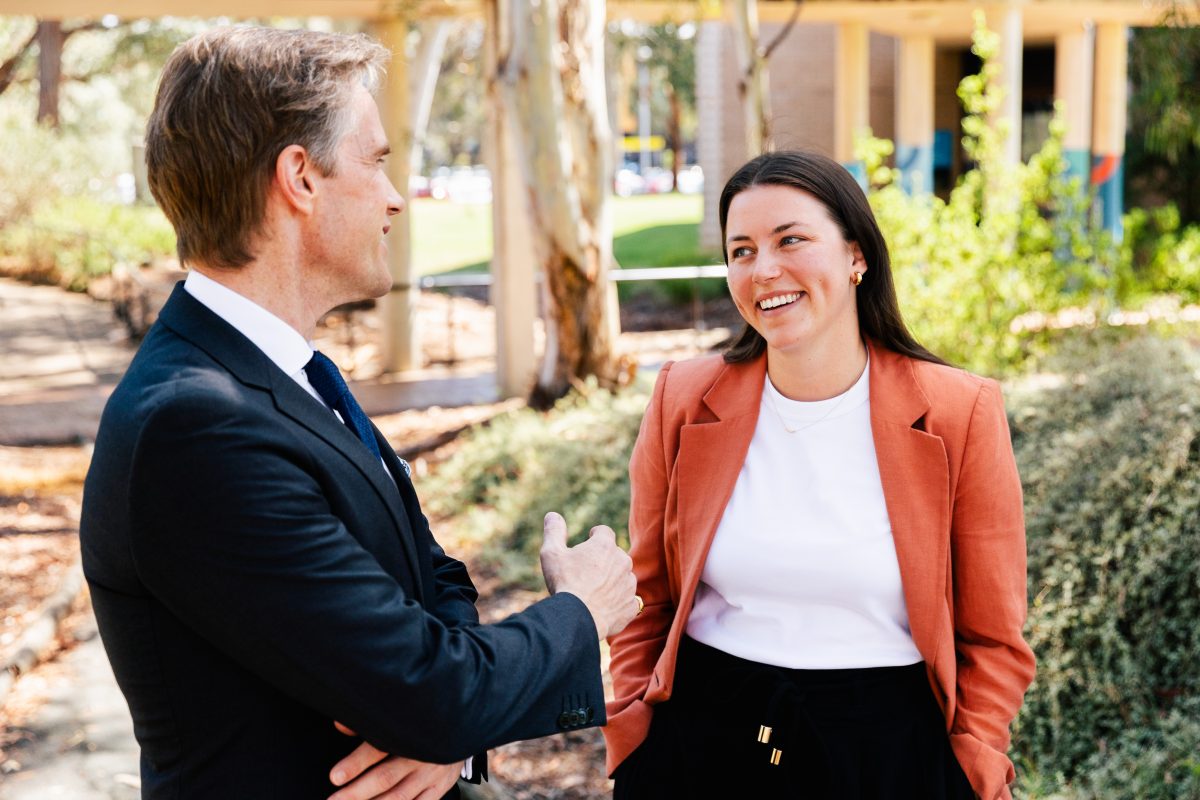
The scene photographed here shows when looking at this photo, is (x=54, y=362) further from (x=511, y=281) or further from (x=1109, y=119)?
(x=1109, y=119)

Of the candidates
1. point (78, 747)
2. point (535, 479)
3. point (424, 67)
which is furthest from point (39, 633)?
point (424, 67)

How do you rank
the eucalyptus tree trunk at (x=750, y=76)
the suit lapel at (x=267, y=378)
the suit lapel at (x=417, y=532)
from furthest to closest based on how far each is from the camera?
1. the eucalyptus tree trunk at (x=750, y=76)
2. the suit lapel at (x=417, y=532)
3. the suit lapel at (x=267, y=378)

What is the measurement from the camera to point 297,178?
6.22 feet

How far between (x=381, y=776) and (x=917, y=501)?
1298 mm

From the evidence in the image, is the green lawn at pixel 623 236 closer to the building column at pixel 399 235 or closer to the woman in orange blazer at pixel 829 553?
the building column at pixel 399 235

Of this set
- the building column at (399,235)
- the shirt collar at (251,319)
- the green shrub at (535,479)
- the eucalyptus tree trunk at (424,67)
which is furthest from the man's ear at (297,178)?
the eucalyptus tree trunk at (424,67)

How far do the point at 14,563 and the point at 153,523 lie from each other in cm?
753

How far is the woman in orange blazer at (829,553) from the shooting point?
2.67 meters

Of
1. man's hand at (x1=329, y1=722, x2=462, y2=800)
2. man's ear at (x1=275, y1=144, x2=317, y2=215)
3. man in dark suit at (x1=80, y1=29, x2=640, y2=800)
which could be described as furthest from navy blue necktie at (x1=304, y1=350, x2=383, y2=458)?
man's hand at (x1=329, y1=722, x2=462, y2=800)

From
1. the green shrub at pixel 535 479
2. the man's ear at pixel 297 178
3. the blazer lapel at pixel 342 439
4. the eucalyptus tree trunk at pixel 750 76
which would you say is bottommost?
the green shrub at pixel 535 479

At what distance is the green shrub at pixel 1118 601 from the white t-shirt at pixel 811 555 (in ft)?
6.67

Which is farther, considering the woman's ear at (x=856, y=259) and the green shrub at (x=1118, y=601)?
the green shrub at (x=1118, y=601)

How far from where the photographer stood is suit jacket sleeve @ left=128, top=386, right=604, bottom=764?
1701 millimetres

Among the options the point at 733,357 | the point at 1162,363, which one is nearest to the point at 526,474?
the point at 1162,363
